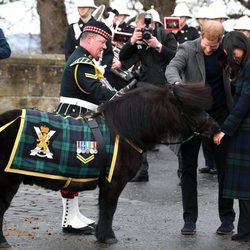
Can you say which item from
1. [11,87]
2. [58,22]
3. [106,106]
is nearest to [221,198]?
[106,106]

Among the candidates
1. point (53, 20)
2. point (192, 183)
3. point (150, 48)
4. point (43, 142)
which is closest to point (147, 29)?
point (150, 48)

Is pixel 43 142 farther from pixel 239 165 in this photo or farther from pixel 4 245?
pixel 239 165

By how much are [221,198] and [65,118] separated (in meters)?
1.92

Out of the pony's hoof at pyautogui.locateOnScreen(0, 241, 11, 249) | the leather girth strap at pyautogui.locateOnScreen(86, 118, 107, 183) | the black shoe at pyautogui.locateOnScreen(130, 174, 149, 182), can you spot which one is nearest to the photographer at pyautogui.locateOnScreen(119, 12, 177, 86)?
the black shoe at pyautogui.locateOnScreen(130, 174, 149, 182)

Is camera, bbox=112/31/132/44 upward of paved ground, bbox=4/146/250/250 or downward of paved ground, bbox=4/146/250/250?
upward

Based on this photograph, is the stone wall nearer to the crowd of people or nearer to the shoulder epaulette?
the crowd of people

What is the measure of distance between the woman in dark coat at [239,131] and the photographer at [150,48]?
2.91 metres

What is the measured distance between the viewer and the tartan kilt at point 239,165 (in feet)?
27.3

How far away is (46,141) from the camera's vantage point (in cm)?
775

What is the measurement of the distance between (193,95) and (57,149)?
1332 mm

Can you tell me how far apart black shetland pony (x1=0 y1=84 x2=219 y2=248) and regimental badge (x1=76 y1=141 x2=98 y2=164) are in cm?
25

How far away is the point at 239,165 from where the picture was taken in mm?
8438

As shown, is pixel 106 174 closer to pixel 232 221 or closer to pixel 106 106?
pixel 106 106

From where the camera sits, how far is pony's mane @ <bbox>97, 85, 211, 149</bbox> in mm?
7969
